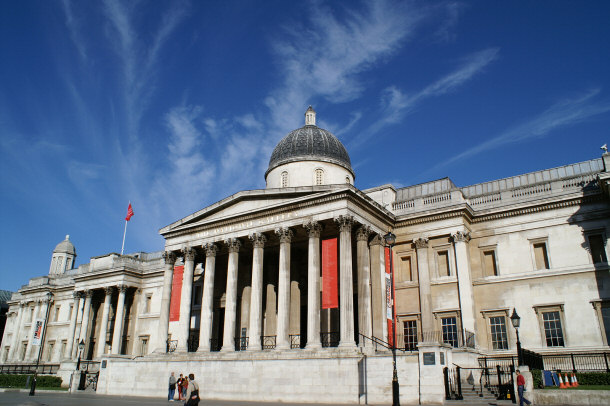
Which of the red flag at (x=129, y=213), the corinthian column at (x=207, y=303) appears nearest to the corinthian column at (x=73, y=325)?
the red flag at (x=129, y=213)

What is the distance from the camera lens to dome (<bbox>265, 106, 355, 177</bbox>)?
36.0 metres

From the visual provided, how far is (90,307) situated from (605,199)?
44516mm

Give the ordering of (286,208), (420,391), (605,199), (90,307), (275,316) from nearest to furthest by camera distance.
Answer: (420,391) < (605,199) < (286,208) < (275,316) < (90,307)

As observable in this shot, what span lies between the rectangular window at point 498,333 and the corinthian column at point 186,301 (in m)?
18.2

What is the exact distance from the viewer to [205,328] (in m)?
30.6

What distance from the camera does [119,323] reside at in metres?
45.8

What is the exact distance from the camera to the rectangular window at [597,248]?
1049 inches

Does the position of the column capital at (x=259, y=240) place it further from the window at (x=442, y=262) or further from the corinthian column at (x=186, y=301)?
the window at (x=442, y=262)

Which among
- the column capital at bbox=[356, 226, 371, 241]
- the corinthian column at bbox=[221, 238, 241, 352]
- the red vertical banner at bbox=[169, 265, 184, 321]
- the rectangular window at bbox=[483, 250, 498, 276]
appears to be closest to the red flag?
the red vertical banner at bbox=[169, 265, 184, 321]

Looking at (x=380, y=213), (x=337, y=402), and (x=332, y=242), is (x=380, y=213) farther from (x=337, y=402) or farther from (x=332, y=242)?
(x=337, y=402)

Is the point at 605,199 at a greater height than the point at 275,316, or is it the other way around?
the point at 605,199

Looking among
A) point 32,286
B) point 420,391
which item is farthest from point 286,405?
point 32,286

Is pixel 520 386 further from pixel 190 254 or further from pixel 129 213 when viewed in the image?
pixel 129 213

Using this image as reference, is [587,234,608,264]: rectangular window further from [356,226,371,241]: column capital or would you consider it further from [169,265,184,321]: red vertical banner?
[169,265,184,321]: red vertical banner
